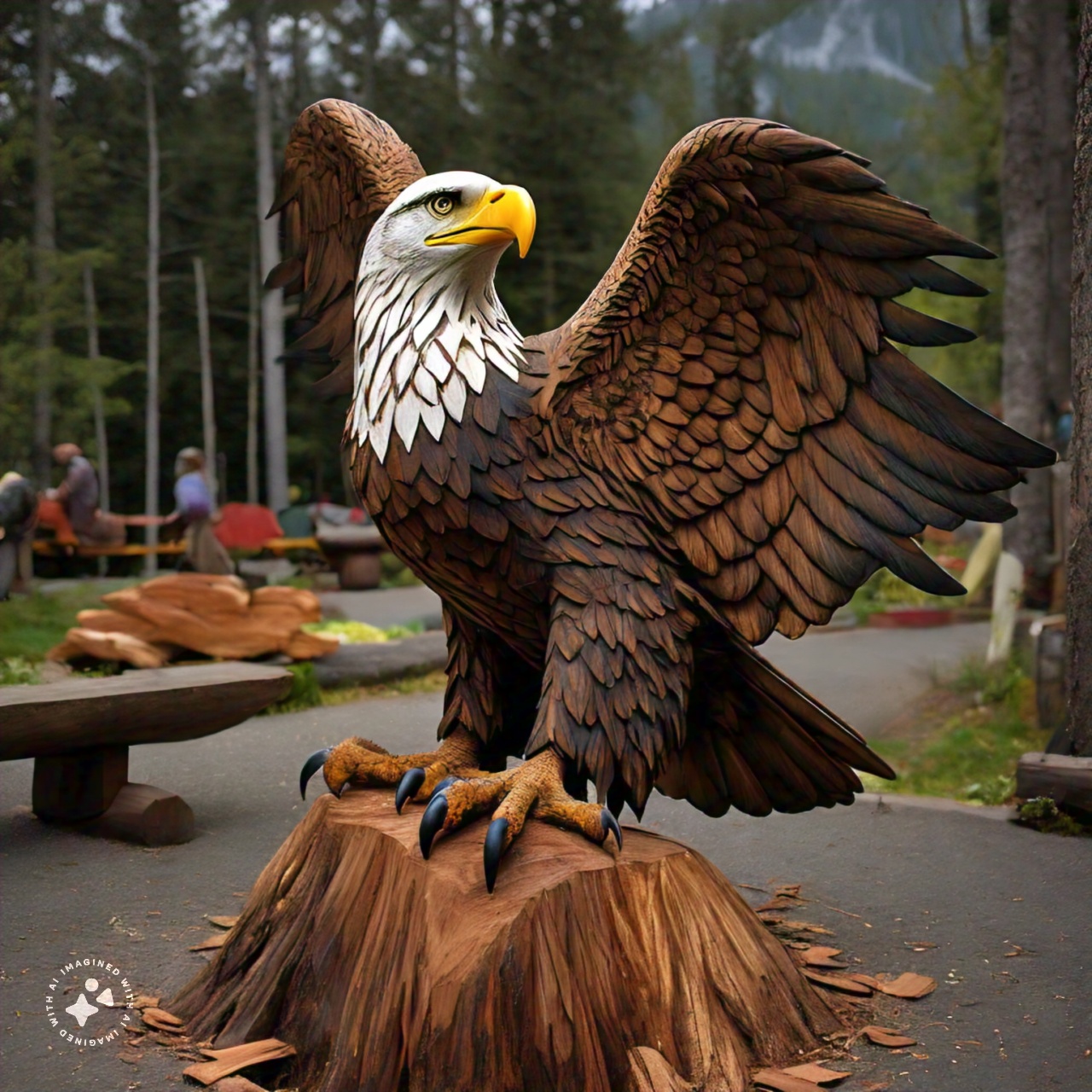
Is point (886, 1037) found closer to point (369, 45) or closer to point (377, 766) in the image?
point (377, 766)

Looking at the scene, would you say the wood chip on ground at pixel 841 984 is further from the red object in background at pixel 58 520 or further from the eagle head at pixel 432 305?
the red object in background at pixel 58 520

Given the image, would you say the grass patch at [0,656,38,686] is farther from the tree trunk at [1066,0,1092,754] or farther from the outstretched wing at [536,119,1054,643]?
the tree trunk at [1066,0,1092,754]

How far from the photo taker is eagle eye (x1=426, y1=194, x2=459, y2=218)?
2479 mm

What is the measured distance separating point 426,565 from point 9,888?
203 cm

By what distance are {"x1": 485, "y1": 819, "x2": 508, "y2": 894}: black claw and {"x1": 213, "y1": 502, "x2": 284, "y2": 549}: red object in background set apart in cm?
1371

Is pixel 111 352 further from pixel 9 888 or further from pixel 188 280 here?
pixel 9 888

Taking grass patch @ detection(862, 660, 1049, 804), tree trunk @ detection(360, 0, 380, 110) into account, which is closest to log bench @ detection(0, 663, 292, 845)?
grass patch @ detection(862, 660, 1049, 804)

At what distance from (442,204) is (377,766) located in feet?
4.53

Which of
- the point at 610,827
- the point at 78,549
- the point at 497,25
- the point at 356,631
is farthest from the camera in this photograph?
the point at 497,25

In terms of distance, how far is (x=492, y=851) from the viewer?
213 cm

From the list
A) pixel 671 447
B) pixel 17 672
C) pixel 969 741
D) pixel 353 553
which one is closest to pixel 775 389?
pixel 671 447

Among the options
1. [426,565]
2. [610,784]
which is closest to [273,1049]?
[610,784]

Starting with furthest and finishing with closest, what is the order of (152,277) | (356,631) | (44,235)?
1. (152,277)
2. (44,235)
3. (356,631)

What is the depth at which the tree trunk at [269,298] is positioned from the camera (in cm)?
1642
